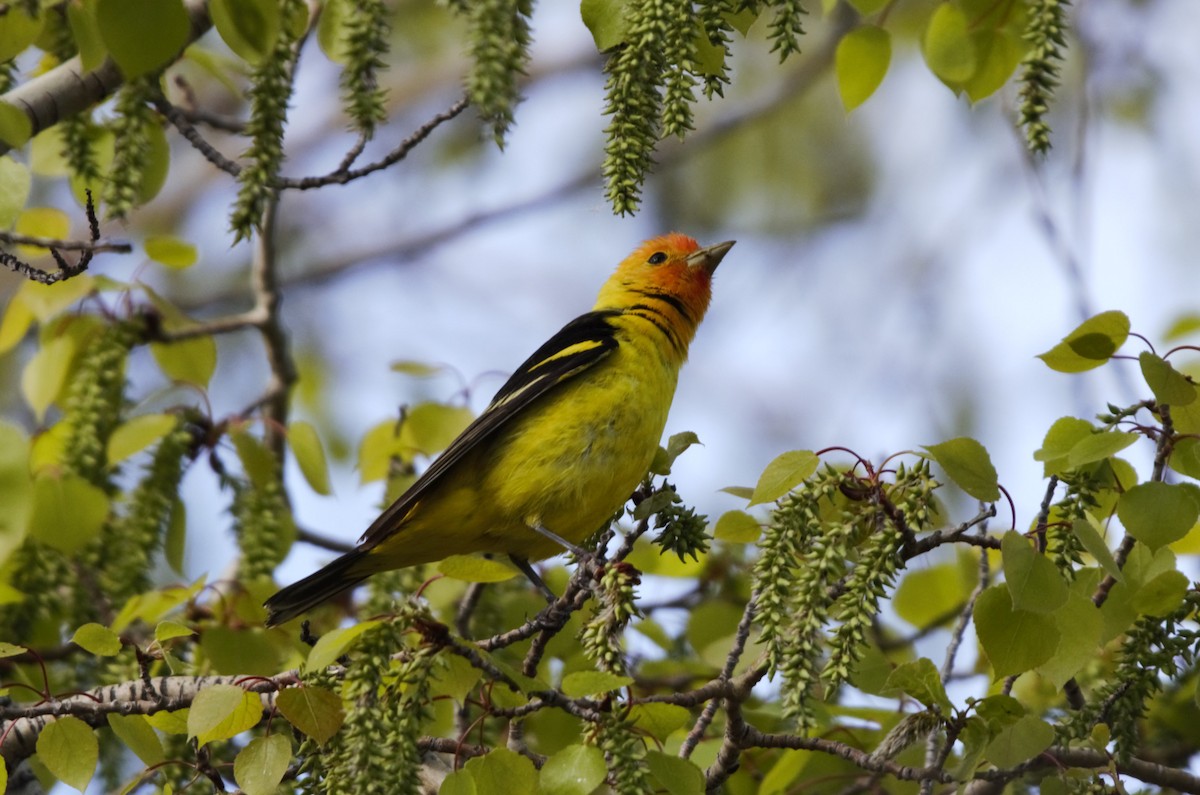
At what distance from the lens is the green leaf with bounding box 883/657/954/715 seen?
2.66 meters

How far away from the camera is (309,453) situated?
175 inches

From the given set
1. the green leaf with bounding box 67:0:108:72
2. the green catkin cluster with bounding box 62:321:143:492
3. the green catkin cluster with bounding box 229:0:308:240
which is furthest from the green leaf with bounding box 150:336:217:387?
the green leaf with bounding box 67:0:108:72

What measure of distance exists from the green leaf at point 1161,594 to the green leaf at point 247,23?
2.07 meters

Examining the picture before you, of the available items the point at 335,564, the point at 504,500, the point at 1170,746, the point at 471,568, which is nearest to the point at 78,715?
the point at 471,568

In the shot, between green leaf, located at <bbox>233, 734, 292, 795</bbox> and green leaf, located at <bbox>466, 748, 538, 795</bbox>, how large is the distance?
1.27 ft

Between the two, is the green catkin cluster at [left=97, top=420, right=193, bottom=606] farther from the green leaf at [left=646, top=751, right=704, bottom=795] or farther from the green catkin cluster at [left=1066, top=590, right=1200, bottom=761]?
the green catkin cluster at [left=1066, top=590, right=1200, bottom=761]

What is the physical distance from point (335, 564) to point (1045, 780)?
2.27 meters

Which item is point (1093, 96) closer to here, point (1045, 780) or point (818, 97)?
point (1045, 780)

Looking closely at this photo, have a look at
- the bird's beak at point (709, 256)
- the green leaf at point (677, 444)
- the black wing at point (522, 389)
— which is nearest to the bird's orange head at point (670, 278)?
the bird's beak at point (709, 256)

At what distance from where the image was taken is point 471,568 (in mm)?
2801

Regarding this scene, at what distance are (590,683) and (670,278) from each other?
306cm

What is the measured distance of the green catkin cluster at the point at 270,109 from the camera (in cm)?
319

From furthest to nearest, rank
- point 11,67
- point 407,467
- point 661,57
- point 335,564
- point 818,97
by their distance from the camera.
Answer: point 818,97
point 407,467
point 335,564
point 11,67
point 661,57

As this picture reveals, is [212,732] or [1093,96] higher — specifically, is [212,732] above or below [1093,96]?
below
